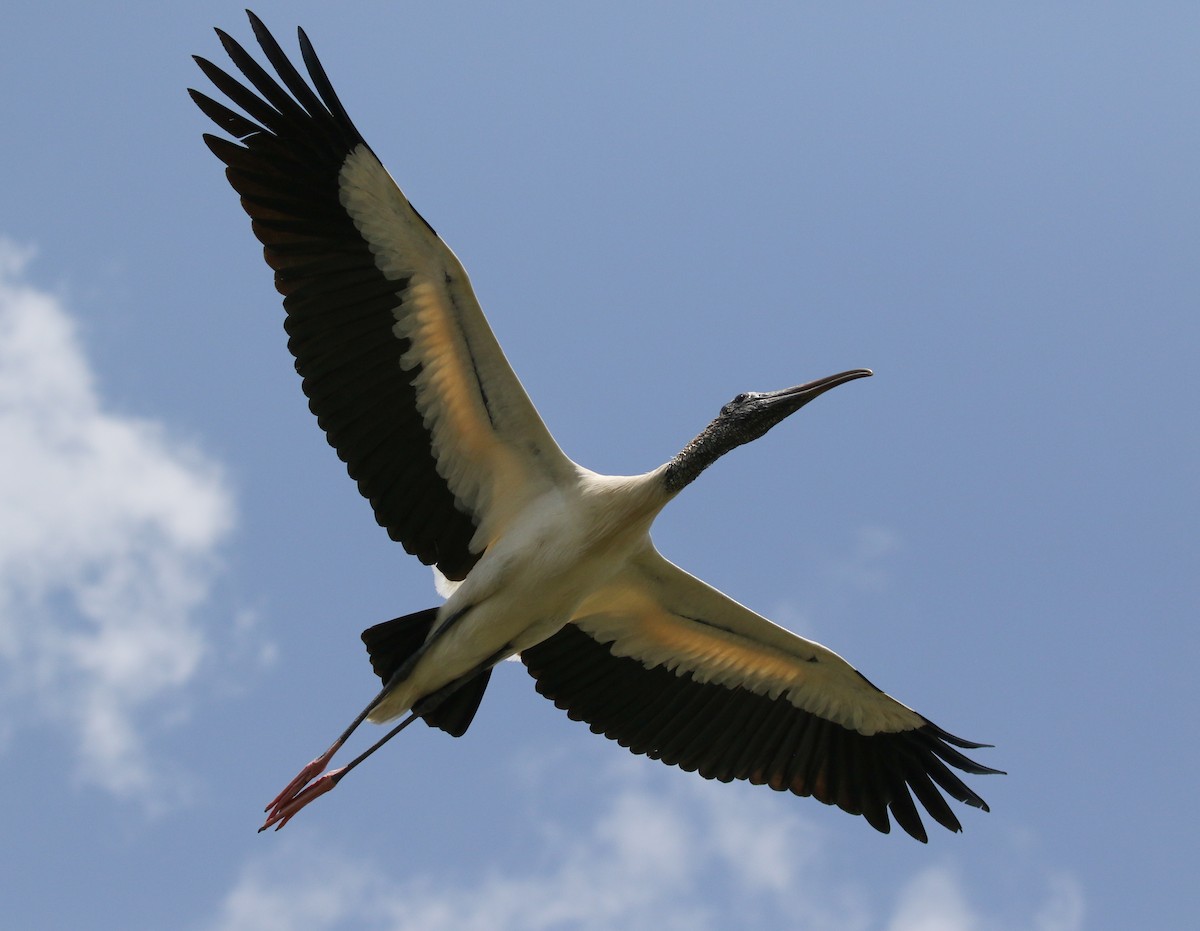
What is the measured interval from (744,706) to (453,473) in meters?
3.06

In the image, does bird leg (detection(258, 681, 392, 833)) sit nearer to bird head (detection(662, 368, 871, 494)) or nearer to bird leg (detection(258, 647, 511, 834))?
bird leg (detection(258, 647, 511, 834))

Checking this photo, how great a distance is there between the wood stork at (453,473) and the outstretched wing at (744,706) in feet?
0.08

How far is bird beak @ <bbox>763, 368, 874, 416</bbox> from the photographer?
1154 centimetres

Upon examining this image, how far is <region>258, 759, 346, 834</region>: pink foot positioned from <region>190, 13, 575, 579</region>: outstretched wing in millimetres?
1913

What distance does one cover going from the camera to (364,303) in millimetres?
11297

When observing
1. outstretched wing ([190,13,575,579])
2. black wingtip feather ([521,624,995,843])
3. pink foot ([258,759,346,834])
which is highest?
outstretched wing ([190,13,575,579])

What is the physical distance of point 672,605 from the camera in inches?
496

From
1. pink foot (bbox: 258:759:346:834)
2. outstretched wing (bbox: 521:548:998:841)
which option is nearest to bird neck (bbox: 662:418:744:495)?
outstretched wing (bbox: 521:548:998:841)

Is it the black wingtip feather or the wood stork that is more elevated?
the wood stork

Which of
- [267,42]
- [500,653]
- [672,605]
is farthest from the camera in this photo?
[672,605]

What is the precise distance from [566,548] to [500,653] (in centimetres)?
98

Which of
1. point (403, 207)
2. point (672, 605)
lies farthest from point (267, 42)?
point (672, 605)

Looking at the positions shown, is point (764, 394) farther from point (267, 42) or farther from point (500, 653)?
point (267, 42)

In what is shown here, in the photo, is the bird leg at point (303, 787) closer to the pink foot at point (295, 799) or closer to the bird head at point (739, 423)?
the pink foot at point (295, 799)
